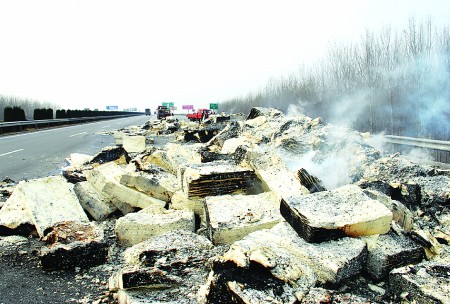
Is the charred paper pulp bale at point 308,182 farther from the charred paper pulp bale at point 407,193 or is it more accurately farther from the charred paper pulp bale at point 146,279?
the charred paper pulp bale at point 146,279

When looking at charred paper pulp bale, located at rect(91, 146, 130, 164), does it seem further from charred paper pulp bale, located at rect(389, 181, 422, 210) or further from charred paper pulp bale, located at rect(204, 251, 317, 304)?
charred paper pulp bale, located at rect(204, 251, 317, 304)

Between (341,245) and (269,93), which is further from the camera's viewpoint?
(269,93)

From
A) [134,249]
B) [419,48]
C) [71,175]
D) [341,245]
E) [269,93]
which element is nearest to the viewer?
[341,245]

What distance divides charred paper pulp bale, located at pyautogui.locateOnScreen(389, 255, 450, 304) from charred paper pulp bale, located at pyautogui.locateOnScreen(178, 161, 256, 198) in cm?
193

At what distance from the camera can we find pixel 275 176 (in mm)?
3803

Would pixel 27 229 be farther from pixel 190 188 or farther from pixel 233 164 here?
pixel 233 164

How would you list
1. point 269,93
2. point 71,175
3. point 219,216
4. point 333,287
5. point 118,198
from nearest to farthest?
point 333,287 < point 219,216 < point 118,198 < point 71,175 < point 269,93

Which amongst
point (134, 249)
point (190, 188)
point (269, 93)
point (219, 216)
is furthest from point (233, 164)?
point (269, 93)

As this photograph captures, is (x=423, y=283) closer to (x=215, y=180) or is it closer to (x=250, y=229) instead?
(x=250, y=229)

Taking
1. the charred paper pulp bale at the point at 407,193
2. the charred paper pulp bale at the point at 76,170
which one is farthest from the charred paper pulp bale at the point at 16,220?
the charred paper pulp bale at the point at 407,193

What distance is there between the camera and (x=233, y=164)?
433 centimetres

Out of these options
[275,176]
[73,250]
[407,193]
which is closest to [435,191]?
[407,193]

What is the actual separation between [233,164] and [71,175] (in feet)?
9.33

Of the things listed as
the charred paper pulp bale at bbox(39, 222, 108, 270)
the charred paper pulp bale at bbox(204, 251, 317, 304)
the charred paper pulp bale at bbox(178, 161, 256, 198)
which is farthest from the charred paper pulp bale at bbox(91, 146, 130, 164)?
the charred paper pulp bale at bbox(204, 251, 317, 304)
